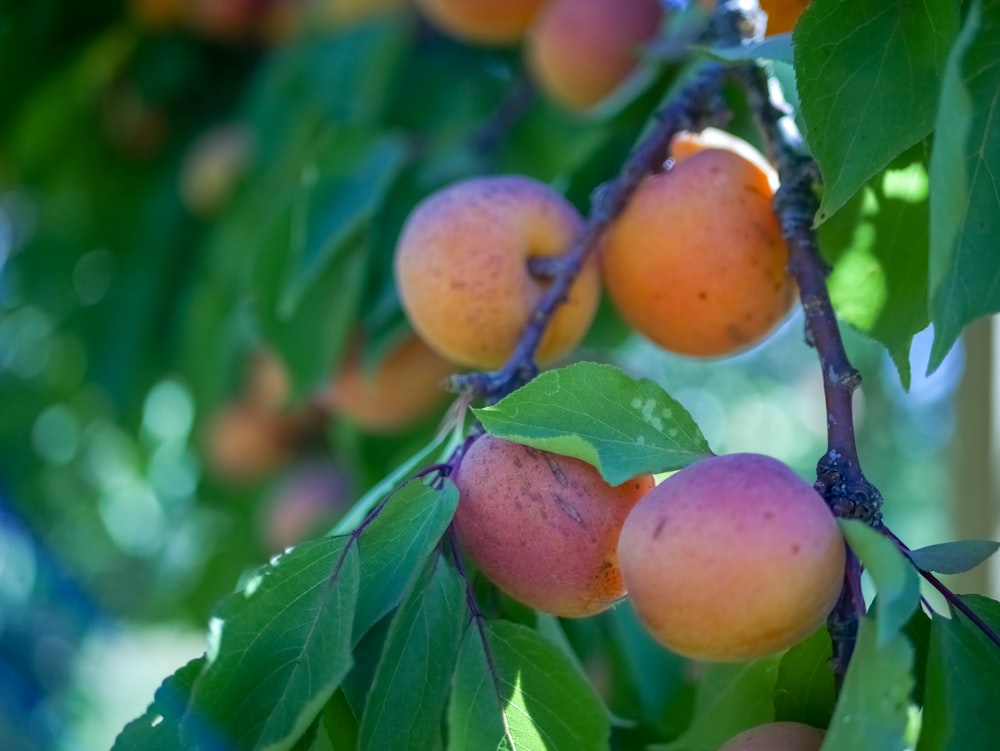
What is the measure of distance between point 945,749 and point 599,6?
2.89ft

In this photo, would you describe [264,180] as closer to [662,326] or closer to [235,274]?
[235,274]

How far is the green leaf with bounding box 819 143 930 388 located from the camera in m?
0.66

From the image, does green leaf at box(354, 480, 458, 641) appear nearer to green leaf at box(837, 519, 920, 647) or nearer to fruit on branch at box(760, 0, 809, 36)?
green leaf at box(837, 519, 920, 647)

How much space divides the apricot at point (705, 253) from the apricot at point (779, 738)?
0.93 ft

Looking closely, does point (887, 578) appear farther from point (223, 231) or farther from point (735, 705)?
point (223, 231)

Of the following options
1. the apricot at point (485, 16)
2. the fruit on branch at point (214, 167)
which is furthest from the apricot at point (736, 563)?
the fruit on branch at point (214, 167)

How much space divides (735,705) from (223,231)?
104cm

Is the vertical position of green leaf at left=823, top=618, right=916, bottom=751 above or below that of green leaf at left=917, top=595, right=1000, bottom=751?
above

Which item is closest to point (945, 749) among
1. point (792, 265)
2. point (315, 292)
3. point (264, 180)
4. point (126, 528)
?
point (792, 265)

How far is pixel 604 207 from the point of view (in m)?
0.71

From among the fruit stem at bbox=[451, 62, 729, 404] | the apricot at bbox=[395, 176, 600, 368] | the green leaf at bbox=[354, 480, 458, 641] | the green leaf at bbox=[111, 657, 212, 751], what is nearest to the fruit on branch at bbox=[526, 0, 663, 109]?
the fruit stem at bbox=[451, 62, 729, 404]

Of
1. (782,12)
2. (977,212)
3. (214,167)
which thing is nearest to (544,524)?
(977,212)

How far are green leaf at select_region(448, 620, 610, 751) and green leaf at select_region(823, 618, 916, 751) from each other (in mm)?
168

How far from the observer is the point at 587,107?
3.94 ft
